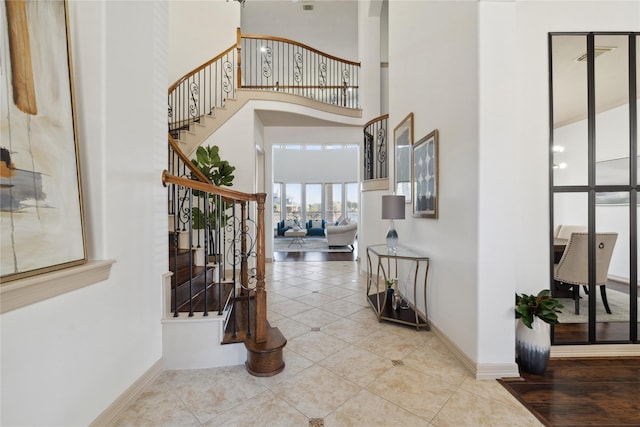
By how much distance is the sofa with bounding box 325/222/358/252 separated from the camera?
350 inches

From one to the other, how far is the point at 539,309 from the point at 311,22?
908 cm

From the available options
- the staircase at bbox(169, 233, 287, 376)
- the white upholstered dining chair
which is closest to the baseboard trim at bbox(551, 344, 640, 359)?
the white upholstered dining chair

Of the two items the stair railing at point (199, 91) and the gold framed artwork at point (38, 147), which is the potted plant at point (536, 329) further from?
the stair railing at point (199, 91)

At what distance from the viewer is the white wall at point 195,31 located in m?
6.15

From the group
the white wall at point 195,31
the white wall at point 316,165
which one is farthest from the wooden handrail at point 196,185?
the white wall at point 316,165

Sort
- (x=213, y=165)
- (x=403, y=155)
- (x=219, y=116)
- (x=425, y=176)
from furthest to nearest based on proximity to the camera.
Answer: (x=219, y=116) → (x=213, y=165) → (x=403, y=155) → (x=425, y=176)

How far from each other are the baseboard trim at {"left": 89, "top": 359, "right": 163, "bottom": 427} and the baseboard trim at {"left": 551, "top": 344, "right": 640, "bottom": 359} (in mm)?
3115

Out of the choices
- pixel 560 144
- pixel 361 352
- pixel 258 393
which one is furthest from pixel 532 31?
pixel 258 393

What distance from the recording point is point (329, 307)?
3.68 metres

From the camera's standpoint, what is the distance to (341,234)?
29.3 feet

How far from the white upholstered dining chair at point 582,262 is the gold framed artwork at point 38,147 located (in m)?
3.40

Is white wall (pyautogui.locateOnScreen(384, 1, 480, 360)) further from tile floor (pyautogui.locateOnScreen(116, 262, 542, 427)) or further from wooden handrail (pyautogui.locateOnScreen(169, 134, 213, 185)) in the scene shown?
wooden handrail (pyautogui.locateOnScreen(169, 134, 213, 185))

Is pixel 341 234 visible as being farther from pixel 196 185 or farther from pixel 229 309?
pixel 196 185

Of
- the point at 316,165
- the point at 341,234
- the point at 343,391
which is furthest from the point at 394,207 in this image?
the point at 316,165
